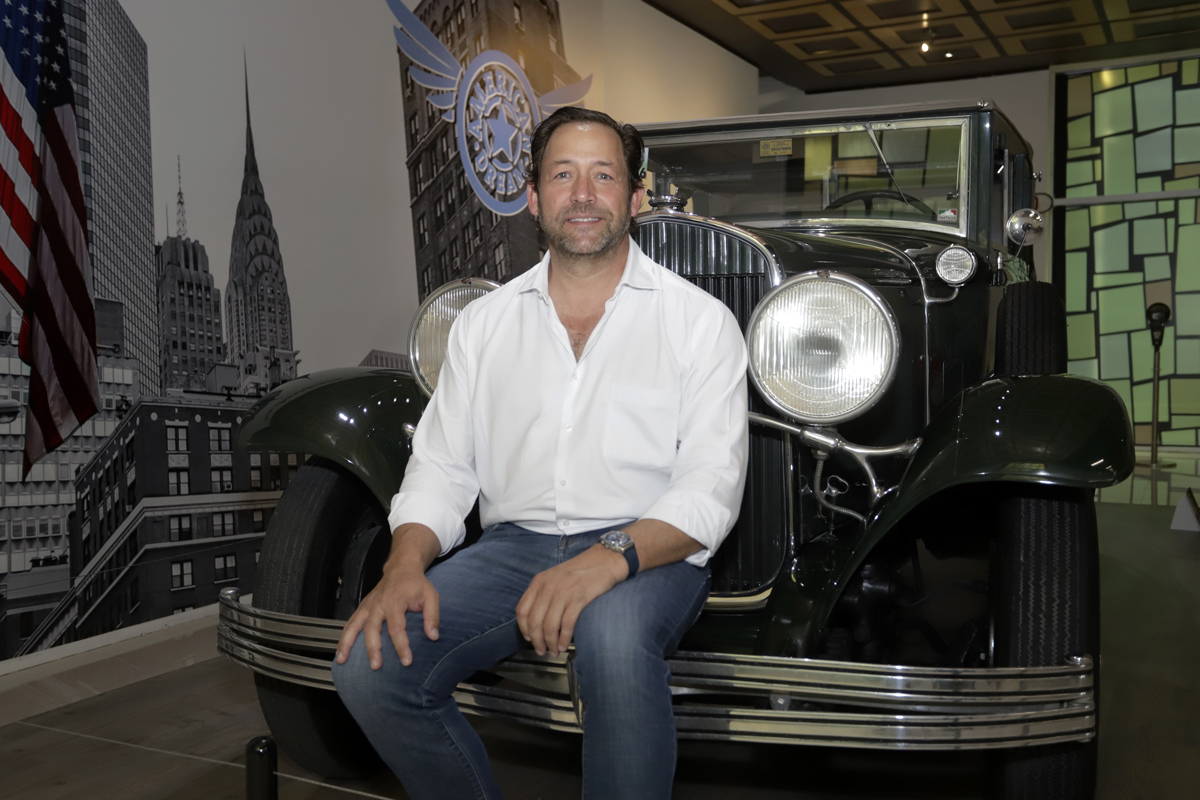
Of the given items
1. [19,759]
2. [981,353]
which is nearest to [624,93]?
[981,353]

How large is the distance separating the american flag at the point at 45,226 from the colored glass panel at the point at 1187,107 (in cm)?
923

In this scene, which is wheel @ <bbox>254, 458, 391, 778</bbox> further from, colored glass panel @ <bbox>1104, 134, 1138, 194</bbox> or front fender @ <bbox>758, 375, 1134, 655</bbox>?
colored glass panel @ <bbox>1104, 134, 1138, 194</bbox>

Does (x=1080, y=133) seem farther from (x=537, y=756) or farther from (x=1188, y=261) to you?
(x=537, y=756)

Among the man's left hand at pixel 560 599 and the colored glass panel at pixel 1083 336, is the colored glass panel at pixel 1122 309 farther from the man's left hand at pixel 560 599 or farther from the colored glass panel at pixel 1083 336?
the man's left hand at pixel 560 599

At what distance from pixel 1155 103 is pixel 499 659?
9.60 meters

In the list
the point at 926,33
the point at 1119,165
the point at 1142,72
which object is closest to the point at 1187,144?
the point at 1119,165

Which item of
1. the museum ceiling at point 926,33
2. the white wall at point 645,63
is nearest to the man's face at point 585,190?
the white wall at point 645,63

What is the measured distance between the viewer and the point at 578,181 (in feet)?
5.12

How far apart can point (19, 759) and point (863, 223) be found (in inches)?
98.2

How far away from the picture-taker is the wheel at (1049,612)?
1446 millimetres

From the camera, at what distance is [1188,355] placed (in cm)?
873

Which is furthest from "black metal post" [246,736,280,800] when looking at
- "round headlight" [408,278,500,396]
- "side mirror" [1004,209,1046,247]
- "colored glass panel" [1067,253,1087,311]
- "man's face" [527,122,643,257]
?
"colored glass panel" [1067,253,1087,311]

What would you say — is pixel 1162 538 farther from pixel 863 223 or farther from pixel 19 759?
pixel 19 759

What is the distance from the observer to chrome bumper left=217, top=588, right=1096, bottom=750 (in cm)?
126
